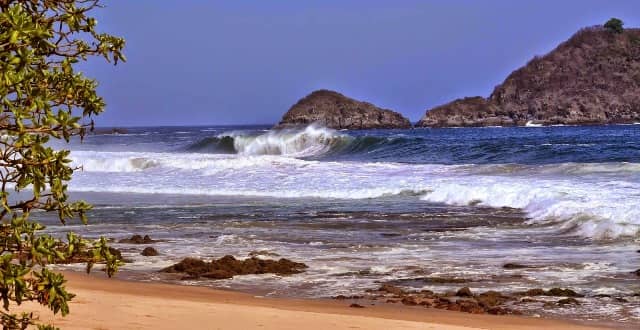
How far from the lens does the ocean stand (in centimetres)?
962

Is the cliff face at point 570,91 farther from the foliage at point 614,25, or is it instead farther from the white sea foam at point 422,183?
the white sea foam at point 422,183

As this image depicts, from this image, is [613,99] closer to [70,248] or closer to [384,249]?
[384,249]

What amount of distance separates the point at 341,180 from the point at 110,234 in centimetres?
1230

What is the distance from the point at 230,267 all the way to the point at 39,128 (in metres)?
7.43

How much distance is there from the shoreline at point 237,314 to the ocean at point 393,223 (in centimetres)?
60

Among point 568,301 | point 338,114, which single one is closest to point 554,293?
point 568,301

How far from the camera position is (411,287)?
9.17m

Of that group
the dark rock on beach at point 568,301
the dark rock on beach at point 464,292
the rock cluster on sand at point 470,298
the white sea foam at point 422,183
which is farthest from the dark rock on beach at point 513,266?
the white sea foam at point 422,183

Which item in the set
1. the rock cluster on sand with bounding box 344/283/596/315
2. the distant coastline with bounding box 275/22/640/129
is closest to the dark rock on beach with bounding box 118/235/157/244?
the rock cluster on sand with bounding box 344/283/596/315

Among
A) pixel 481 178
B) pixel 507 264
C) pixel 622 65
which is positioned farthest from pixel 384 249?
pixel 622 65

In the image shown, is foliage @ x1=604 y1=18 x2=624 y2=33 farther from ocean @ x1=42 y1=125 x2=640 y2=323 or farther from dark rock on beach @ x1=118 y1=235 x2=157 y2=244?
dark rock on beach @ x1=118 y1=235 x2=157 y2=244

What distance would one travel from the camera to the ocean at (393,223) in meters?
9.62

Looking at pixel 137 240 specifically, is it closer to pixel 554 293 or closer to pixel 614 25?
pixel 554 293

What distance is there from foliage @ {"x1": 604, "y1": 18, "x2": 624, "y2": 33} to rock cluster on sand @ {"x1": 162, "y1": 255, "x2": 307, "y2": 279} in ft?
471
